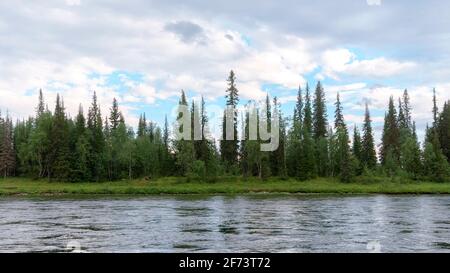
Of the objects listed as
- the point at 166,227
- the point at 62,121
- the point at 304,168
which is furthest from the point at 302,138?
the point at 166,227

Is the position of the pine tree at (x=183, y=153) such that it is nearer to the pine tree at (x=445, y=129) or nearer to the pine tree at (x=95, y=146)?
the pine tree at (x=95, y=146)

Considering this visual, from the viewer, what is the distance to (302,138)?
391 feet

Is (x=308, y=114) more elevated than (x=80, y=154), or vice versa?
(x=308, y=114)

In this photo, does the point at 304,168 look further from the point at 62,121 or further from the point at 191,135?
the point at 62,121

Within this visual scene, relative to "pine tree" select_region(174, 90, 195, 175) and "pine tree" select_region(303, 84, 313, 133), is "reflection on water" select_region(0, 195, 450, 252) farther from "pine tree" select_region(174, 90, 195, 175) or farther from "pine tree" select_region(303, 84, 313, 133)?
"pine tree" select_region(303, 84, 313, 133)

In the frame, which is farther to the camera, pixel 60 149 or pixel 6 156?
pixel 6 156

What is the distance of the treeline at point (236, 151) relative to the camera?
109 meters

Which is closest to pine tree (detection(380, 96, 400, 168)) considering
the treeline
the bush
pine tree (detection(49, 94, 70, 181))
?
the treeline

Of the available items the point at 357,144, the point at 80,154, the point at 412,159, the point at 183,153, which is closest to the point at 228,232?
the point at 183,153

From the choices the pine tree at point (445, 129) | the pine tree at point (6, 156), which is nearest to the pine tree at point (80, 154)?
the pine tree at point (6, 156)

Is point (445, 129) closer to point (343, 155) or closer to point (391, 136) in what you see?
point (391, 136)

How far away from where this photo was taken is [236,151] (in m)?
124
